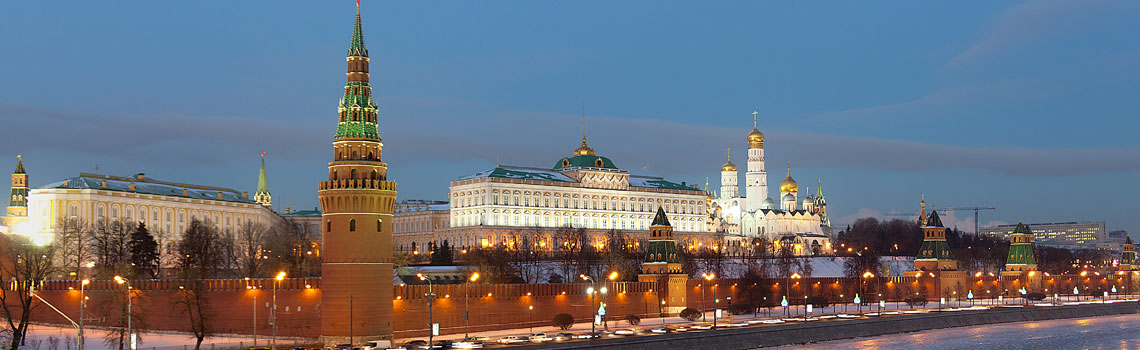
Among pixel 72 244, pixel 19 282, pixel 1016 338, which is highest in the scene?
pixel 72 244

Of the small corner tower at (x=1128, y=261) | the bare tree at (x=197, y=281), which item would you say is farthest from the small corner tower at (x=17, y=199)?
the small corner tower at (x=1128, y=261)

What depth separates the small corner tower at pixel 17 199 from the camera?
148m

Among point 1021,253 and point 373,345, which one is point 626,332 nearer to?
point 373,345

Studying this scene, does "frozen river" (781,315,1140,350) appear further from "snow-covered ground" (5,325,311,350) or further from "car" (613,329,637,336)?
"snow-covered ground" (5,325,311,350)

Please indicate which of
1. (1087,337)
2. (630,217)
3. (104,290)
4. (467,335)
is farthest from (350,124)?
(630,217)

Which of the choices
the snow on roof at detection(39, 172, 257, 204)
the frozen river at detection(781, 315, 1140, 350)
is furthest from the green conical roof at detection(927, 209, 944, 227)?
the snow on roof at detection(39, 172, 257, 204)

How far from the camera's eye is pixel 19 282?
82.8m

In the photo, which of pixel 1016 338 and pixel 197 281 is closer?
pixel 197 281

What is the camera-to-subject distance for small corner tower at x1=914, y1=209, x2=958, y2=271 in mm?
133250

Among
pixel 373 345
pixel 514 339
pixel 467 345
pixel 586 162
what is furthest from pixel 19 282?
pixel 586 162

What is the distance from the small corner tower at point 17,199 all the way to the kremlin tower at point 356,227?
3500 inches

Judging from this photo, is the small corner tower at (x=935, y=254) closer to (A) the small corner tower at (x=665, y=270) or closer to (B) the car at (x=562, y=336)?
(A) the small corner tower at (x=665, y=270)

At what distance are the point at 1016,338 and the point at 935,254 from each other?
4213 cm

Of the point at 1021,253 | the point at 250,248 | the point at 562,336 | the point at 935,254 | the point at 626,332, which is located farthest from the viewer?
the point at 1021,253
